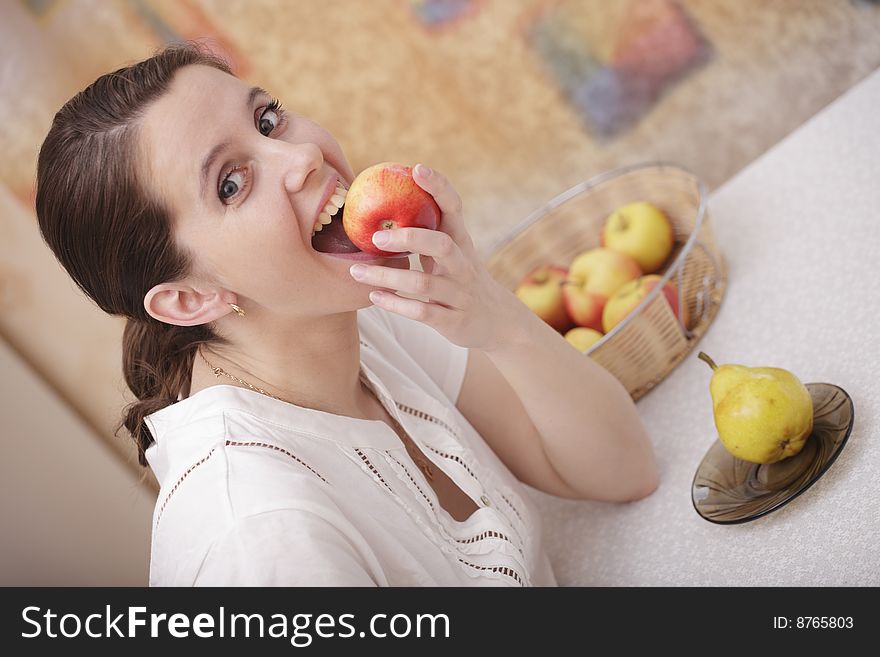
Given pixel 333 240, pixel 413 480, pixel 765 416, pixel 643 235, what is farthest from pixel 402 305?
pixel 643 235

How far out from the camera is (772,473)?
111 cm

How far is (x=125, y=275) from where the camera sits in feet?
3.47

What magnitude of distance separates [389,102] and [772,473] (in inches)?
75.4

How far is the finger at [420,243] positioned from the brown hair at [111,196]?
262 millimetres

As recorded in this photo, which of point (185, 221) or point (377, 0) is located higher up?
point (185, 221)

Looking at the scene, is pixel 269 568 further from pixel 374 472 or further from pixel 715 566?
pixel 715 566

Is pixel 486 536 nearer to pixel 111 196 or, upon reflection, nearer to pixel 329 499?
pixel 329 499

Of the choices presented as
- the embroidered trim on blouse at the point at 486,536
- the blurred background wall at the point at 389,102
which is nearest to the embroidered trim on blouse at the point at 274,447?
the embroidered trim on blouse at the point at 486,536

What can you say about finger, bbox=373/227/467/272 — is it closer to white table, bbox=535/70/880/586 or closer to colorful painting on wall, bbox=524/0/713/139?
white table, bbox=535/70/880/586

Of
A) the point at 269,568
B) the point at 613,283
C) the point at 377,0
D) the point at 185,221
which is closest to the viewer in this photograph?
the point at 269,568

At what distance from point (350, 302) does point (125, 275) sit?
0.95 feet

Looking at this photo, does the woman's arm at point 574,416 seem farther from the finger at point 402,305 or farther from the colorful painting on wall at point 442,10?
the colorful painting on wall at point 442,10
